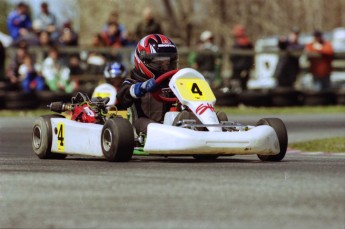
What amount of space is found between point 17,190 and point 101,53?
16.4m

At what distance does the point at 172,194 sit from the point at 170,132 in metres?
2.55

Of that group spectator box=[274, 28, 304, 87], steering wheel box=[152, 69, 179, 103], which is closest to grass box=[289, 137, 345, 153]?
steering wheel box=[152, 69, 179, 103]

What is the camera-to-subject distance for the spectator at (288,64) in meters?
25.5

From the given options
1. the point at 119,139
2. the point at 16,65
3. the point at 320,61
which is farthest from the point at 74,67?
the point at 119,139

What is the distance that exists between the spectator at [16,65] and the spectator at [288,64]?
6.07m

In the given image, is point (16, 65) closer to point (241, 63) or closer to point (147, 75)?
point (241, 63)

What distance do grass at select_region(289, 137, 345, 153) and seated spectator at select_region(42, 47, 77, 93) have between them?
8.78m

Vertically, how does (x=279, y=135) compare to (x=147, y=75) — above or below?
below

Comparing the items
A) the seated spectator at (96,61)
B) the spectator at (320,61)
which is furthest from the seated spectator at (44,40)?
the spectator at (320,61)

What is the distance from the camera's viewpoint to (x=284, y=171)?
28.7 ft

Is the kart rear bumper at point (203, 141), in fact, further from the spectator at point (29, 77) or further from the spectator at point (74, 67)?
the spectator at point (74, 67)

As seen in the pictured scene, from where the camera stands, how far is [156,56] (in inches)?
434

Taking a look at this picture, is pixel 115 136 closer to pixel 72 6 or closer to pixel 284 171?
pixel 284 171

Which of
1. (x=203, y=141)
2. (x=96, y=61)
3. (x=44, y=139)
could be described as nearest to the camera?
(x=203, y=141)
